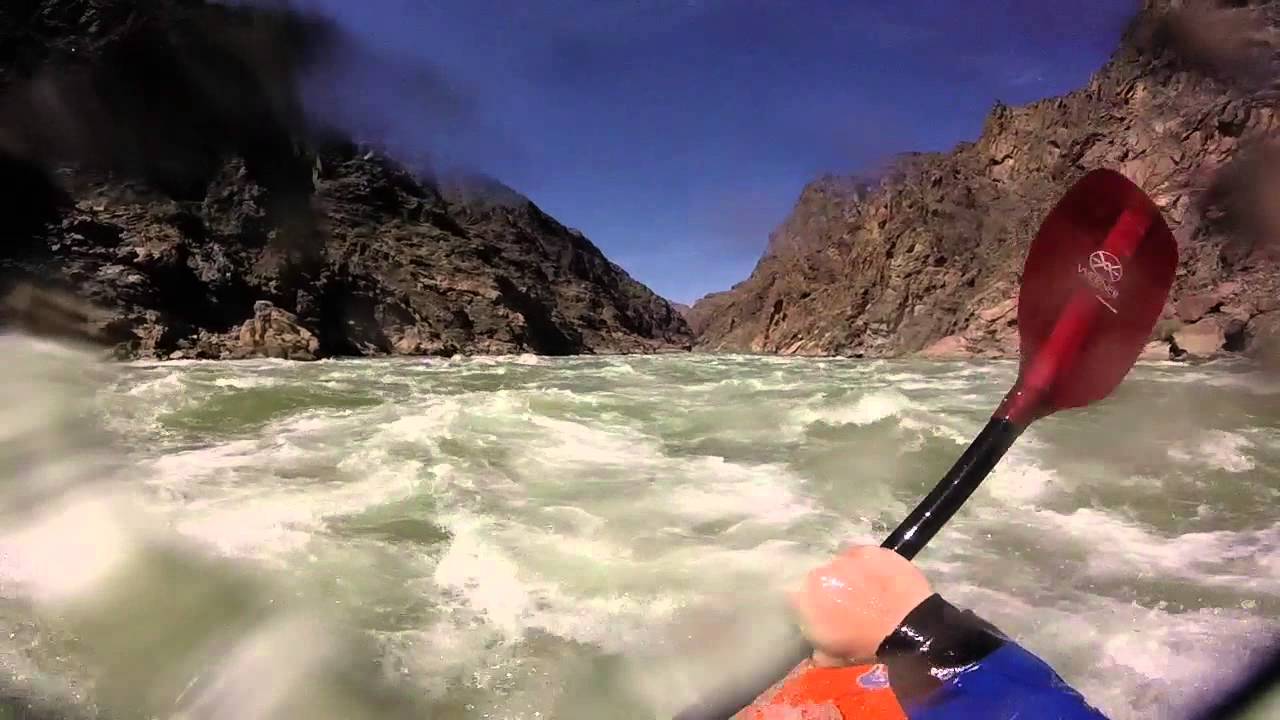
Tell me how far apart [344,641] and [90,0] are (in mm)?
40872

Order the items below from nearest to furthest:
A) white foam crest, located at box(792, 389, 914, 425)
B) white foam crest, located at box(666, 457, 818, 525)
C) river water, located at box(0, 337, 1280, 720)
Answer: river water, located at box(0, 337, 1280, 720), white foam crest, located at box(666, 457, 818, 525), white foam crest, located at box(792, 389, 914, 425)

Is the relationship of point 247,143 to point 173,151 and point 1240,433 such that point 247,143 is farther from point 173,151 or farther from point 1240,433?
point 1240,433

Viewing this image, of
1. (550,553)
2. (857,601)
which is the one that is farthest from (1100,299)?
(550,553)

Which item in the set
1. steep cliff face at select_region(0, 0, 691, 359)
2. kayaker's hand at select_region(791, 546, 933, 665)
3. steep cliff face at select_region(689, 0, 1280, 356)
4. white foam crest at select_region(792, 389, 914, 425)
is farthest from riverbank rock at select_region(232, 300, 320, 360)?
kayaker's hand at select_region(791, 546, 933, 665)

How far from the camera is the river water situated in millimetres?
2297

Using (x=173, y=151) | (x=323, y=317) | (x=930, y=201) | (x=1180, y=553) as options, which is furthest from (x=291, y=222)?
(x=1180, y=553)

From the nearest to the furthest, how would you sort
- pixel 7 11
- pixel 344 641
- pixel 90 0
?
pixel 344 641, pixel 7 11, pixel 90 0

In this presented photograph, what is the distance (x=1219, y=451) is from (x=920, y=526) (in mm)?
4649

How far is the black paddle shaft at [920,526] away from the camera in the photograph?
150 cm

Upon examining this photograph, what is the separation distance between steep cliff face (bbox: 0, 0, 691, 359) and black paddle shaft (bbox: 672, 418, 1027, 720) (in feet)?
80.8

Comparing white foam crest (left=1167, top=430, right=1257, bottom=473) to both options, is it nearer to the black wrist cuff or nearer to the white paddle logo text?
the white paddle logo text

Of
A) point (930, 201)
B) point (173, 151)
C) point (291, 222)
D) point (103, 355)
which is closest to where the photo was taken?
point (103, 355)

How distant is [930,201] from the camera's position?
4753cm

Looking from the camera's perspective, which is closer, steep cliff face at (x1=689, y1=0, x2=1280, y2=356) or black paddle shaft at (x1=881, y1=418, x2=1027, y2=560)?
black paddle shaft at (x1=881, y1=418, x2=1027, y2=560)
